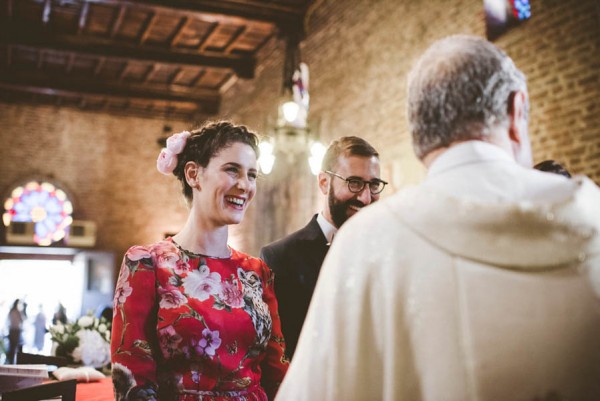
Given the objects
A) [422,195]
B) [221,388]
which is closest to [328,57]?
[221,388]

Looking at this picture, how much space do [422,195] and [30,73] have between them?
39.7 ft

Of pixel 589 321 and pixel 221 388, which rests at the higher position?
pixel 589 321

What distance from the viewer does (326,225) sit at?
8.64 ft

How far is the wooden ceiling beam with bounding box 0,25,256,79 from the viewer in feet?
29.3

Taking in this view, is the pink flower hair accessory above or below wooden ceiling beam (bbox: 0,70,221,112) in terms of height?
below

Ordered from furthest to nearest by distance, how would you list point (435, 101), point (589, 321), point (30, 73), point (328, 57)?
point (30, 73)
point (328, 57)
point (435, 101)
point (589, 321)

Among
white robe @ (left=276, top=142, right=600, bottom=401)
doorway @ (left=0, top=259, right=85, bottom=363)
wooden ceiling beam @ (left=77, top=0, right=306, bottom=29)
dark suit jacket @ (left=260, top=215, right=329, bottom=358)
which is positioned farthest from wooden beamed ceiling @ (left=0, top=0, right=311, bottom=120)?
white robe @ (left=276, top=142, right=600, bottom=401)

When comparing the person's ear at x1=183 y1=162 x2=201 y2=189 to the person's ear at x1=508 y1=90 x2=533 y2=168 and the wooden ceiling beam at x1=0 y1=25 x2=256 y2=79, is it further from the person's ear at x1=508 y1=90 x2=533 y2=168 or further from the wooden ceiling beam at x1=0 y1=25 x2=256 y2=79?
the wooden ceiling beam at x1=0 y1=25 x2=256 y2=79

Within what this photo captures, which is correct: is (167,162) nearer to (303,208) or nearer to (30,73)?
(303,208)

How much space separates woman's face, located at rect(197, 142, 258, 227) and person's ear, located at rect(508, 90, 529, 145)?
1139 millimetres

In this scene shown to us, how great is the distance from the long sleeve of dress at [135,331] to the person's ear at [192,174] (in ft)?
1.32

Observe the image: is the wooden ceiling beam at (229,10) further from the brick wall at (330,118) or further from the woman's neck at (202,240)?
the woman's neck at (202,240)

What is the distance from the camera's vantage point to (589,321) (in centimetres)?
88

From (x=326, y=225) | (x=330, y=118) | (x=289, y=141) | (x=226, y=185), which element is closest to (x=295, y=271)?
(x=326, y=225)
